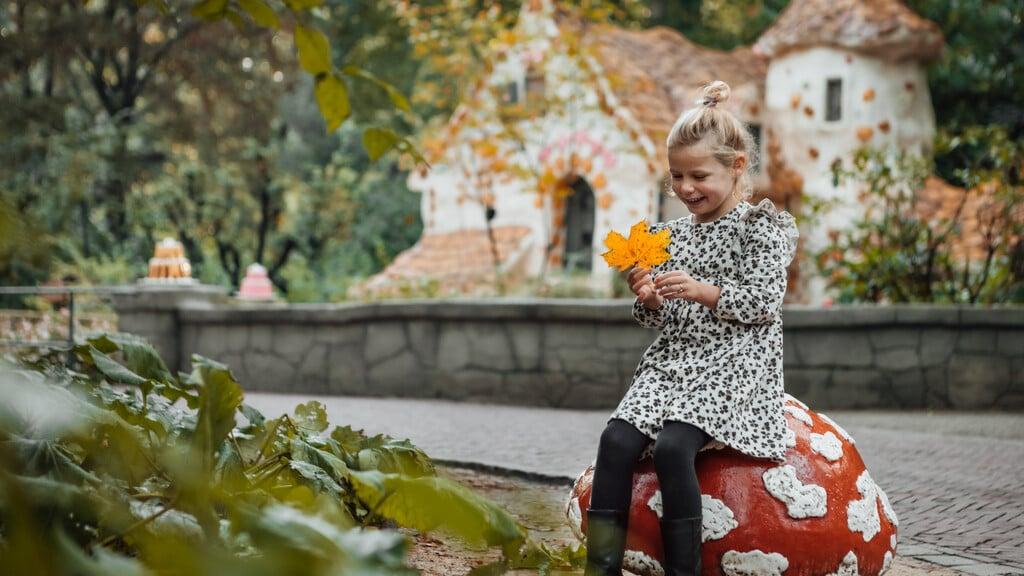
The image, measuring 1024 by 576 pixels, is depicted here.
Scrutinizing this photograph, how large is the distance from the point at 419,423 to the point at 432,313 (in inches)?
72.0

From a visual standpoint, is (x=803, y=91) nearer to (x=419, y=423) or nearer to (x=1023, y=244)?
(x=1023, y=244)

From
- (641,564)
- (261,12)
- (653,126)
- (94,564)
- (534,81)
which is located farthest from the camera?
(534,81)

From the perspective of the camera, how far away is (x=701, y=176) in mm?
2928

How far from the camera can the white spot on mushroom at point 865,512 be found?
2752 millimetres

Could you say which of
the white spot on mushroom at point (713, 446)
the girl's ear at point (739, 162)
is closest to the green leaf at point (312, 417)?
the white spot on mushroom at point (713, 446)

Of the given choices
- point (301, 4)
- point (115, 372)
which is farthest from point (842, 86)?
point (301, 4)

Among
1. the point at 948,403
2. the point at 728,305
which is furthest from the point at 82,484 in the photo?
the point at 948,403

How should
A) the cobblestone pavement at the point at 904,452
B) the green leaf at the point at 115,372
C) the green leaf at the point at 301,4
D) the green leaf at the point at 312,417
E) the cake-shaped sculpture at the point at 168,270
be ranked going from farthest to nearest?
1. the cake-shaped sculpture at the point at 168,270
2. the cobblestone pavement at the point at 904,452
3. the green leaf at the point at 312,417
4. the green leaf at the point at 115,372
5. the green leaf at the point at 301,4

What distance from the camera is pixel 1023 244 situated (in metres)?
8.63

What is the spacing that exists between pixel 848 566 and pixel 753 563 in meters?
0.28

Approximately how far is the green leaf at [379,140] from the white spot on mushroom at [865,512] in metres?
1.76

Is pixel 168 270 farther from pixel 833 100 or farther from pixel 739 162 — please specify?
pixel 833 100

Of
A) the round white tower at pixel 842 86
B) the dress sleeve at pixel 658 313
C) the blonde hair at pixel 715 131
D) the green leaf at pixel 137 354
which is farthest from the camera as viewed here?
the round white tower at pixel 842 86

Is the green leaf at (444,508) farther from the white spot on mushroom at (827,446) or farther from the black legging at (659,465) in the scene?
the white spot on mushroom at (827,446)
